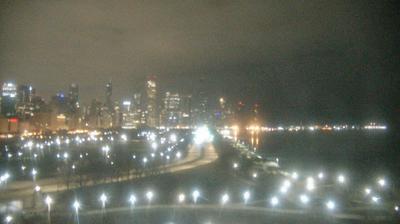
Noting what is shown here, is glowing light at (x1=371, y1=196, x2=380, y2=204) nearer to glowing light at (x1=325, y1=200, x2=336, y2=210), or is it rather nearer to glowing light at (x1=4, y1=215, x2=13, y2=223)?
glowing light at (x1=325, y1=200, x2=336, y2=210)

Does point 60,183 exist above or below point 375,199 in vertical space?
below

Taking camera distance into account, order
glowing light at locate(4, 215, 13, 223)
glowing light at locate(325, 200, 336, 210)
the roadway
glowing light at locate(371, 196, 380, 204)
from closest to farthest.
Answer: glowing light at locate(4, 215, 13, 223) → glowing light at locate(325, 200, 336, 210) → glowing light at locate(371, 196, 380, 204) → the roadway

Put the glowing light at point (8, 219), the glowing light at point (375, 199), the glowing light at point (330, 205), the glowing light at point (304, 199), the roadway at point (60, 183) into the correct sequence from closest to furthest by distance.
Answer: the glowing light at point (8, 219)
the glowing light at point (330, 205)
the glowing light at point (304, 199)
the glowing light at point (375, 199)
the roadway at point (60, 183)

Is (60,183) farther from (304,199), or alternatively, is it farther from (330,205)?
(330,205)

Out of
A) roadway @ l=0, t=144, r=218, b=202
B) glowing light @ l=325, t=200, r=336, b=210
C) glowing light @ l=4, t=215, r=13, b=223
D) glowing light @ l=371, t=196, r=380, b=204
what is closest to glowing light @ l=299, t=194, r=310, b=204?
glowing light @ l=325, t=200, r=336, b=210

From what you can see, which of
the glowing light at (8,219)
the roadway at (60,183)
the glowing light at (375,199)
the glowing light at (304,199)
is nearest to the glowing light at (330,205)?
the glowing light at (304,199)

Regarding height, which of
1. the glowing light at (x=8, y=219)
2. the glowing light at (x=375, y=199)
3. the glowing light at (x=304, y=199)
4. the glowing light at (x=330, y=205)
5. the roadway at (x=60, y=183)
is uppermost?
the glowing light at (x=8, y=219)

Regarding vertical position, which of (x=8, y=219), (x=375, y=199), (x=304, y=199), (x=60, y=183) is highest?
(x=8, y=219)

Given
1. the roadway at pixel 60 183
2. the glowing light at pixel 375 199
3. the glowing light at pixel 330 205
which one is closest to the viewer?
the glowing light at pixel 330 205

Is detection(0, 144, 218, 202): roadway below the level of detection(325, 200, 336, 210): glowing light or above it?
below

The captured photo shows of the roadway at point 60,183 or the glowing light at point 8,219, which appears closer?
the glowing light at point 8,219

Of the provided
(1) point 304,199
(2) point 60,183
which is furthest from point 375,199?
(2) point 60,183

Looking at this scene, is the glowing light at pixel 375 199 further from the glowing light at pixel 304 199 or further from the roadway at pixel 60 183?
the roadway at pixel 60 183
